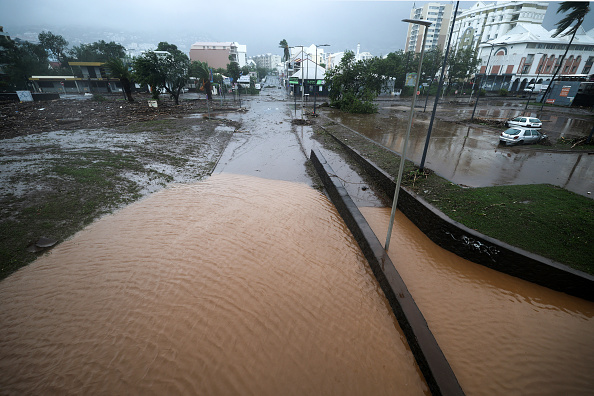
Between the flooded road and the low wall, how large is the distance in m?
3.63

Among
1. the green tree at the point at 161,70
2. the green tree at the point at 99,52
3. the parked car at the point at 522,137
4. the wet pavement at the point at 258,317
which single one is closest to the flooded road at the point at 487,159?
the parked car at the point at 522,137

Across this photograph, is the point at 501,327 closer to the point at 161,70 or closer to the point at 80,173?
the point at 80,173

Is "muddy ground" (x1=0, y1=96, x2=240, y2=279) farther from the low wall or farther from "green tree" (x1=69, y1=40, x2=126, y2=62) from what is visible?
"green tree" (x1=69, y1=40, x2=126, y2=62)

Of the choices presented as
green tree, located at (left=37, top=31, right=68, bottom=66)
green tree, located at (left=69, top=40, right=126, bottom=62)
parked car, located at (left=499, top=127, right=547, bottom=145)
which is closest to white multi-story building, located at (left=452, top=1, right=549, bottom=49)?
parked car, located at (left=499, top=127, right=547, bottom=145)

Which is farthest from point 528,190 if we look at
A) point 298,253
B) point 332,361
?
point 332,361

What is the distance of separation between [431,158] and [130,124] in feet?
76.8

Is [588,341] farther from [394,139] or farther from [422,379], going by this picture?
[394,139]

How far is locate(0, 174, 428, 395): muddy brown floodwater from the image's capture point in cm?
423

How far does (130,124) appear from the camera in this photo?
68.4 feet

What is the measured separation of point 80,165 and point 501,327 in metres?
16.6

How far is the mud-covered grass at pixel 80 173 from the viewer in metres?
7.47

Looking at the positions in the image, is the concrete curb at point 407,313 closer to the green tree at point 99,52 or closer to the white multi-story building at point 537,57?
the white multi-story building at point 537,57

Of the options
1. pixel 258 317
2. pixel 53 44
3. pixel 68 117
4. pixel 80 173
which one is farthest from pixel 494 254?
pixel 53 44

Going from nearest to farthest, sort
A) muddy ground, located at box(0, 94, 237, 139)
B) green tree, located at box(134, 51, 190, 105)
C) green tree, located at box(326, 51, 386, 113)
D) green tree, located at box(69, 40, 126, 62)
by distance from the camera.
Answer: muddy ground, located at box(0, 94, 237, 139) → green tree, located at box(134, 51, 190, 105) → green tree, located at box(326, 51, 386, 113) → green tree, located at box(69, 40, 126, 62)
